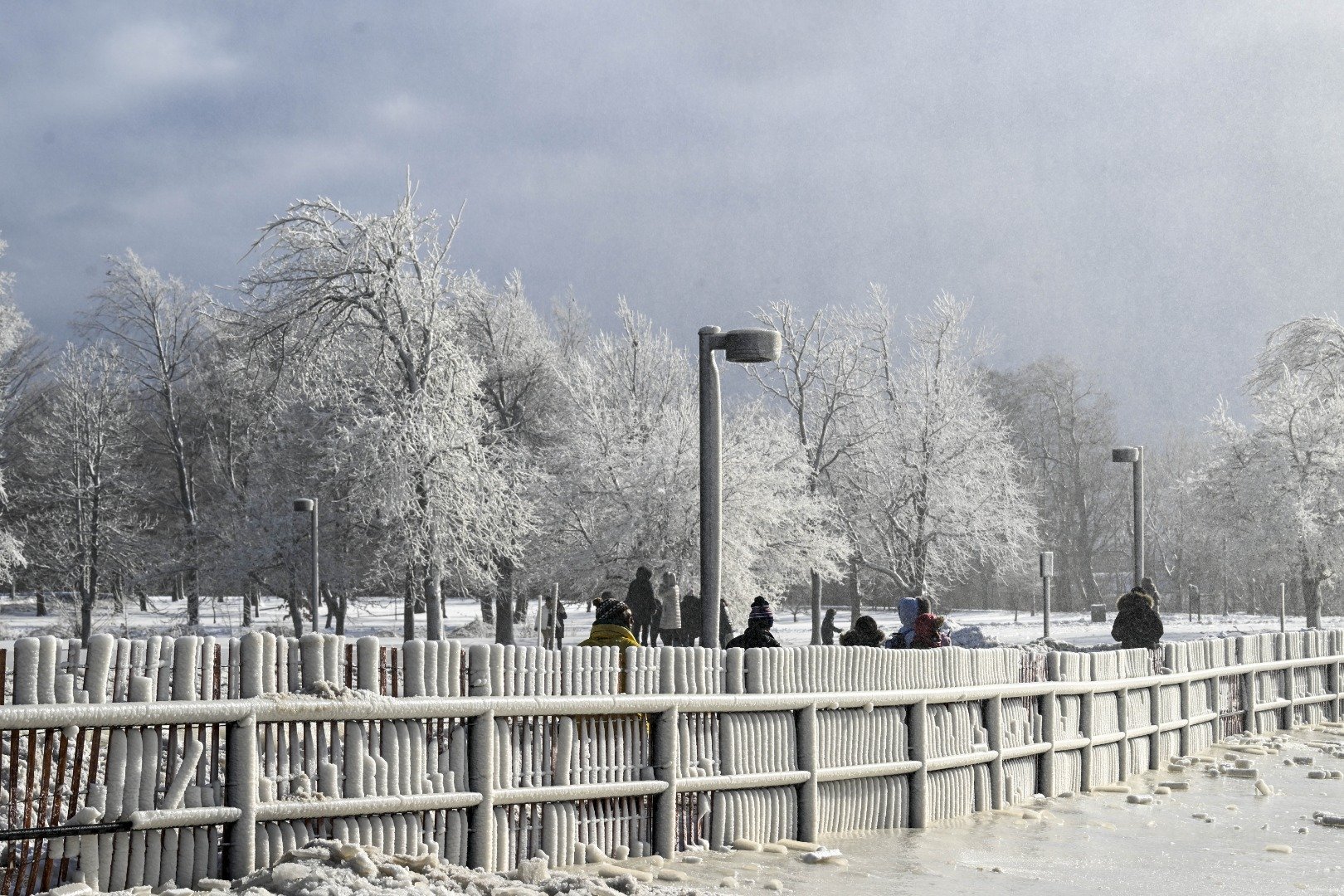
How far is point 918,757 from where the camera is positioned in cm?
1132

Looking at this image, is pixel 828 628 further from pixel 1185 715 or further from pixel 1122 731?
pixel 1122 731

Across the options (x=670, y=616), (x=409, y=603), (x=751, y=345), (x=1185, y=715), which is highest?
(x=751, y=345)

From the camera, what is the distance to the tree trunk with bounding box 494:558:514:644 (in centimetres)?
3844

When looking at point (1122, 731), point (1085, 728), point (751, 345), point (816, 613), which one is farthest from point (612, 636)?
point (816, 613)

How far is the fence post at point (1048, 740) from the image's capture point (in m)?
13.5

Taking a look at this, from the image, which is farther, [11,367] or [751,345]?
[11,367]

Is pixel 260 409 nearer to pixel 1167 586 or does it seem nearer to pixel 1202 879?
pixel 1202 879

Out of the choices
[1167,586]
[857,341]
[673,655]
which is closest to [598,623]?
[673,655]

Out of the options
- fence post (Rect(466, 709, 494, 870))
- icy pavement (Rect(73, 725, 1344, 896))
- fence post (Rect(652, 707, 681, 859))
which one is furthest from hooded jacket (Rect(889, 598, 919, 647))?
fence post (Rect(466, 709, 494, 870))

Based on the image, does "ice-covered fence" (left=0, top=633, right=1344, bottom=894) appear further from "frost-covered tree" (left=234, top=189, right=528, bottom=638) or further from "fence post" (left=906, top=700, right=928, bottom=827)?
"frost-covered tree" (left=234, top=189, right=528, bottom=638)

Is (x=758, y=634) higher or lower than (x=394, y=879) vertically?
higher

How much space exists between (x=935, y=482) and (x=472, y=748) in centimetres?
3983

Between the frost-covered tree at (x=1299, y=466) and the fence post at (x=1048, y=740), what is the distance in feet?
120

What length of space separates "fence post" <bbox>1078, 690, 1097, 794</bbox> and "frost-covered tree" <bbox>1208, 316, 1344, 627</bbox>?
3559cm
